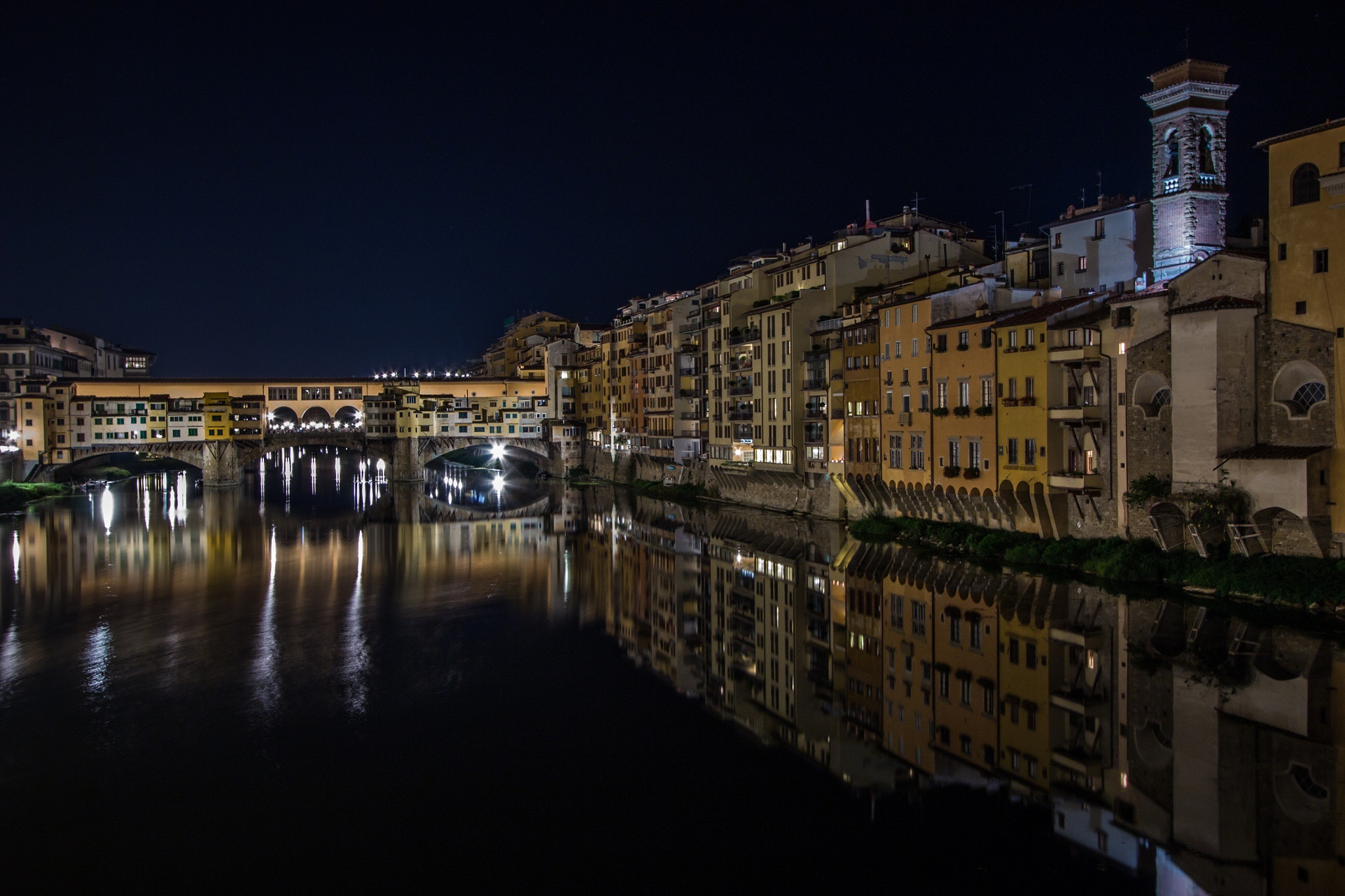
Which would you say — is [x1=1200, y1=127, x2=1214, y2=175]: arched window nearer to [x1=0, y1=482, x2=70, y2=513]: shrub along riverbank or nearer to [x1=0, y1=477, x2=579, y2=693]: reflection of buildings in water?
[x1=0, y1=477, x2=579, y2=693]: reflection of buildings in water

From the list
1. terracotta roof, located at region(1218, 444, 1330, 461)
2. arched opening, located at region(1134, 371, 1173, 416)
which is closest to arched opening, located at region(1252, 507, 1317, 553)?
terracotta roof, located at region(1218, 444, 1330, 461)

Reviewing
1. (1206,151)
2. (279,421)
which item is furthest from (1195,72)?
(279,421)

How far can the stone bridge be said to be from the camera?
61969 mm

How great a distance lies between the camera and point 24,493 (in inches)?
1993

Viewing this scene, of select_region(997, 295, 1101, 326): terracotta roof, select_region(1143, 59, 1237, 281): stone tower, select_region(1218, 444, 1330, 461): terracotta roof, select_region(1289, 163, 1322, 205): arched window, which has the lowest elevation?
select_region(1218, 444, 1330, 461): terracotta roof

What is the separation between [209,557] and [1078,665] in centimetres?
2917

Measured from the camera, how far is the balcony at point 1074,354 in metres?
25.1

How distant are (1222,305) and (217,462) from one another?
6093 centimetres

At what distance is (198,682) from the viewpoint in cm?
1841

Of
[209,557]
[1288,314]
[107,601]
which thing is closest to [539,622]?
[107,601]

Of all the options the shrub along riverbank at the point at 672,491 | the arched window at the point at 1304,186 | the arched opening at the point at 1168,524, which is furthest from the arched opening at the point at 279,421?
the arched window at the point at 1304,186

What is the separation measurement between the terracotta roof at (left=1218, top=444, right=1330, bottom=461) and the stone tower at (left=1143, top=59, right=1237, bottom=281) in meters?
9.58

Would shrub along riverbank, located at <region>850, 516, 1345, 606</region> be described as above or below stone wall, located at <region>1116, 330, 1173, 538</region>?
below

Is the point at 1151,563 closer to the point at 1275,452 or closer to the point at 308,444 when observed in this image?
the point at 1275,452
